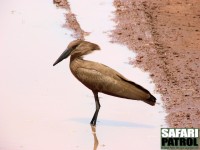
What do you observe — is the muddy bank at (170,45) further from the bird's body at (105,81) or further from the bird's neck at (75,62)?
the bird's neck at (75,62)

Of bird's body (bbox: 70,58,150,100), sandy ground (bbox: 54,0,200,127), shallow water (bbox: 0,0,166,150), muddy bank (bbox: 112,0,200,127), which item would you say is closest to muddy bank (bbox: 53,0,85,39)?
sandy ground (bbox: 54,0,200,127)

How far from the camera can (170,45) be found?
1443 centimetres

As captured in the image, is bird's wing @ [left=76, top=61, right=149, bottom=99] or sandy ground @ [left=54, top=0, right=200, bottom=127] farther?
sandy ground @ [left=54, top=0, right=200, bottom=127]

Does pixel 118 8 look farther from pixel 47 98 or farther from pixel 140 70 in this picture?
pixel 47 98

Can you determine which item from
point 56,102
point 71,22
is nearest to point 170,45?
point 71,22

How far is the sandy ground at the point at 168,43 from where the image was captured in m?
11.9

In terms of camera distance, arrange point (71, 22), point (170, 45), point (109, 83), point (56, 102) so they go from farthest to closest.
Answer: point (71, 22) < point (170, 45) < point (56, 102) < point (109, 83)

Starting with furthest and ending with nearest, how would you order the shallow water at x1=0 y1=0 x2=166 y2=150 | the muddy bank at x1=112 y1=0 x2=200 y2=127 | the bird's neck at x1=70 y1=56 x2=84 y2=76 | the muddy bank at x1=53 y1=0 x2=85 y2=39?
the muddy bank at x1=53 y1=0 x2=85 y2=39 → the muddy bank at x1=112 y1=0 x2=200 y2=127 → the bird's neck at x1=70 y1=56 x2=84 y2=76 → the shallow water at x1=0 y1=0 x2=166 y2=150

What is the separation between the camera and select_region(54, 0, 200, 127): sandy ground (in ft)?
39.0

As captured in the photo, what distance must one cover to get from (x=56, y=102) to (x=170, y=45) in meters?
3.31

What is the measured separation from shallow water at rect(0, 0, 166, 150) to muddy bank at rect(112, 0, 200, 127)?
23 centimetres

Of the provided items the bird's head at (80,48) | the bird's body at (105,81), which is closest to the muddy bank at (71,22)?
the bird's head at (80,48)

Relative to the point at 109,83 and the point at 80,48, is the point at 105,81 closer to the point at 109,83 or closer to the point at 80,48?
the point at 109,83

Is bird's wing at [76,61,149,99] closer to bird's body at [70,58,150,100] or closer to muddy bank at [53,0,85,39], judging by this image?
bird's body at [70,58,150,100]
